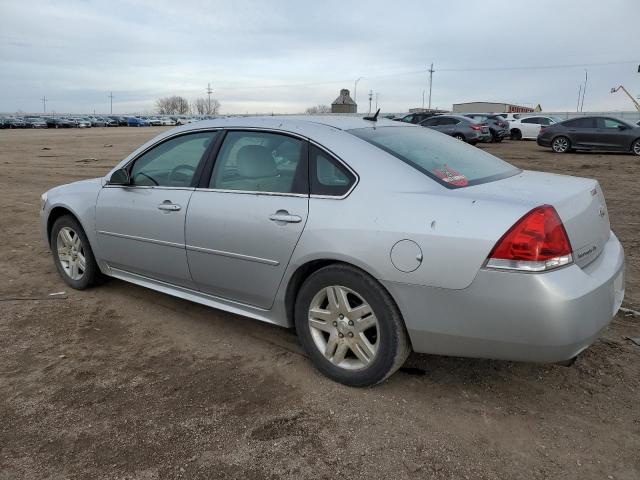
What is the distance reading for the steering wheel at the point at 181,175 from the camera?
3.78 metres

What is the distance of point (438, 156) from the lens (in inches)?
130

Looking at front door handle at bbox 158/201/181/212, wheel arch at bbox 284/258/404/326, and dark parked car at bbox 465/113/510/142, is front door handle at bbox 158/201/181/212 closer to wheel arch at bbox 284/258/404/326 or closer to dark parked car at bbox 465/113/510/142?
wheel arch at bbox 284/258/404/326

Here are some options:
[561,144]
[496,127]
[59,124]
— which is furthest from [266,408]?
[59,124]

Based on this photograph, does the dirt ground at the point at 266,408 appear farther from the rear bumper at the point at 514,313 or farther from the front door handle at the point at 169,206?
the front door handle at the point at 169,206

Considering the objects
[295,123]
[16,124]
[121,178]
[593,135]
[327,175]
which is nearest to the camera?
[327,175]

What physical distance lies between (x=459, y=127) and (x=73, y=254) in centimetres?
1993

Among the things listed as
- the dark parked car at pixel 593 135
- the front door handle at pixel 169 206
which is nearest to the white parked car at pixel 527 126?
the dark parked car at pixel 593 135

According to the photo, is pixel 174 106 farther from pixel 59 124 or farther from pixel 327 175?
pixel 327 175

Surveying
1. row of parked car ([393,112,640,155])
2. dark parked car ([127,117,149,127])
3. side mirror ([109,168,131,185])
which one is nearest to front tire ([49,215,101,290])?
side mirror ([109,168,131,185])

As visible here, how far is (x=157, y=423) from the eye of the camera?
277 centimetres

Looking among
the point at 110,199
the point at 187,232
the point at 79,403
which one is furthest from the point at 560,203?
the point at 110,199

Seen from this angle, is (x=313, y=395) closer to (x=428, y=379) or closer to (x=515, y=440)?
(x=428, y=379)

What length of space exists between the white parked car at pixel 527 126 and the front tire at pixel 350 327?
29279 mm

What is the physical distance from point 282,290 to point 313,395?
2.10 feet
